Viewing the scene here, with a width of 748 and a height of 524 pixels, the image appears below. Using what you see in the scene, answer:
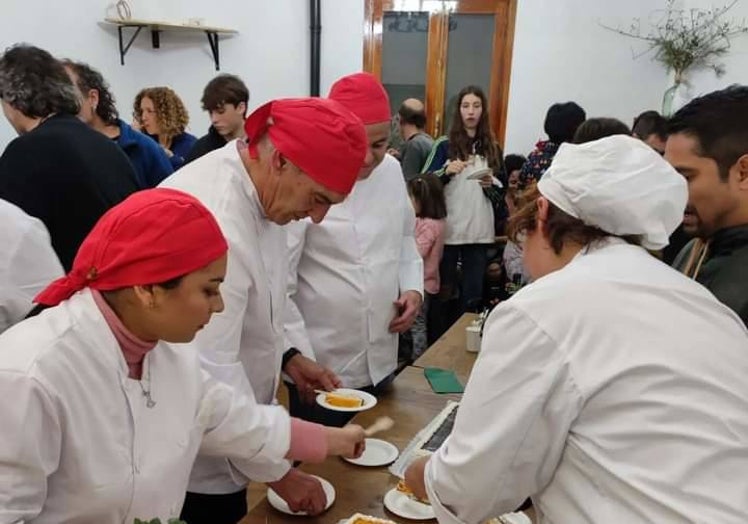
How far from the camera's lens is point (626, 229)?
1129mm

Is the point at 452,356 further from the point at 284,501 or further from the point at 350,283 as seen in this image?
the point at 284,501

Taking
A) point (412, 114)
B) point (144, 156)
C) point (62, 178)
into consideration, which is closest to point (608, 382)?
point (62, 178)

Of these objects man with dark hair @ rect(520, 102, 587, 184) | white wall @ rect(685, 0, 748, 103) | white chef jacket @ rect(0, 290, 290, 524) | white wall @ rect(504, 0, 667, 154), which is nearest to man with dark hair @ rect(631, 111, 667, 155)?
man with dark hair @ rect(520, 102, 587, 184)

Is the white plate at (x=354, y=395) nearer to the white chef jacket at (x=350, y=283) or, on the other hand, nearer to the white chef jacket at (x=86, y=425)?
the white chef jacket at (x=350, y=283)

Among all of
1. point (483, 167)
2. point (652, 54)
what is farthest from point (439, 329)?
point (652, 54)

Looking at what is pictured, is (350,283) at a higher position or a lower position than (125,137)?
lower

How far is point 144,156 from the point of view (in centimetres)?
319

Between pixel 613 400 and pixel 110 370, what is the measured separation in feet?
2.63

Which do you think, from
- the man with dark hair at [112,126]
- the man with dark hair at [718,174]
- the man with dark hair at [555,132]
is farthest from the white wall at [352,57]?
the man with dark hair at [718,174]

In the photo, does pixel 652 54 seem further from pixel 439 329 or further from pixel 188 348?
pixel 188 348

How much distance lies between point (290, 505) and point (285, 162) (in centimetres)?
74

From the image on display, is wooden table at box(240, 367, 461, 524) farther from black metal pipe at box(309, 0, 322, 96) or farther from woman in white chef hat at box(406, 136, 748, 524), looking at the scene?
black metal pipe at box(309, 0, 322, 96)

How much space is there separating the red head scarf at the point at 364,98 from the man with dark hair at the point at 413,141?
99.9 inches

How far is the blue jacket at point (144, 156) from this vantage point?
3.15 m
